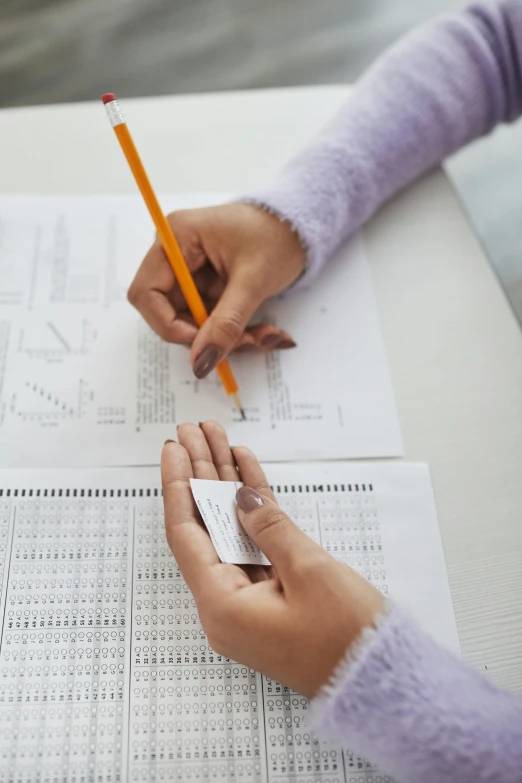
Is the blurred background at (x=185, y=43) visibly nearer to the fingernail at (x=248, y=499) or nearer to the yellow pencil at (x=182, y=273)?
the yellow pencil at (x=182, y=273)

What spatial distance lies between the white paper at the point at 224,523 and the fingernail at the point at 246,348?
16cm

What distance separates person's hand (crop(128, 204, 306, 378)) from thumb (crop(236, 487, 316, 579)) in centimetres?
14

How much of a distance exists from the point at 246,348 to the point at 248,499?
0.18m

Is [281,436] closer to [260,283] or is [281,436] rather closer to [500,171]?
[260,283]

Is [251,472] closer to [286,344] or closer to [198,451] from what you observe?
[198,451]

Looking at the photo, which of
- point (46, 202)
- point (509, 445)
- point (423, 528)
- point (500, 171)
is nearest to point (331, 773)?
point (423, 528)

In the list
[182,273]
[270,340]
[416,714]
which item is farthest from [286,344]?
[416,714]

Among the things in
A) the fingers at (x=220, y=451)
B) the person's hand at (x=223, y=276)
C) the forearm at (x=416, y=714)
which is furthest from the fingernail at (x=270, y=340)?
the forearm at (x=416, y=714)

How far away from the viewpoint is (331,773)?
0.49 m

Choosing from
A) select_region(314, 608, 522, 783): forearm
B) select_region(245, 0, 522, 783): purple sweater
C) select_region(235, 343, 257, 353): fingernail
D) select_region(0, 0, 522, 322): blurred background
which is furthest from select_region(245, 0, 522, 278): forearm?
select_region(0, 0, 522, 322): blurred background

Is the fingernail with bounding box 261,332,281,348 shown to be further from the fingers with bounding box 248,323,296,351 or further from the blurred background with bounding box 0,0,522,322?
the blurred background with bounding box 0,0,522,322

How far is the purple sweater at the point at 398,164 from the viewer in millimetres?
432

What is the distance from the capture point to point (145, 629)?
20.5 inches

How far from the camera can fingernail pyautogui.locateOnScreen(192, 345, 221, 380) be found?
597 mm
